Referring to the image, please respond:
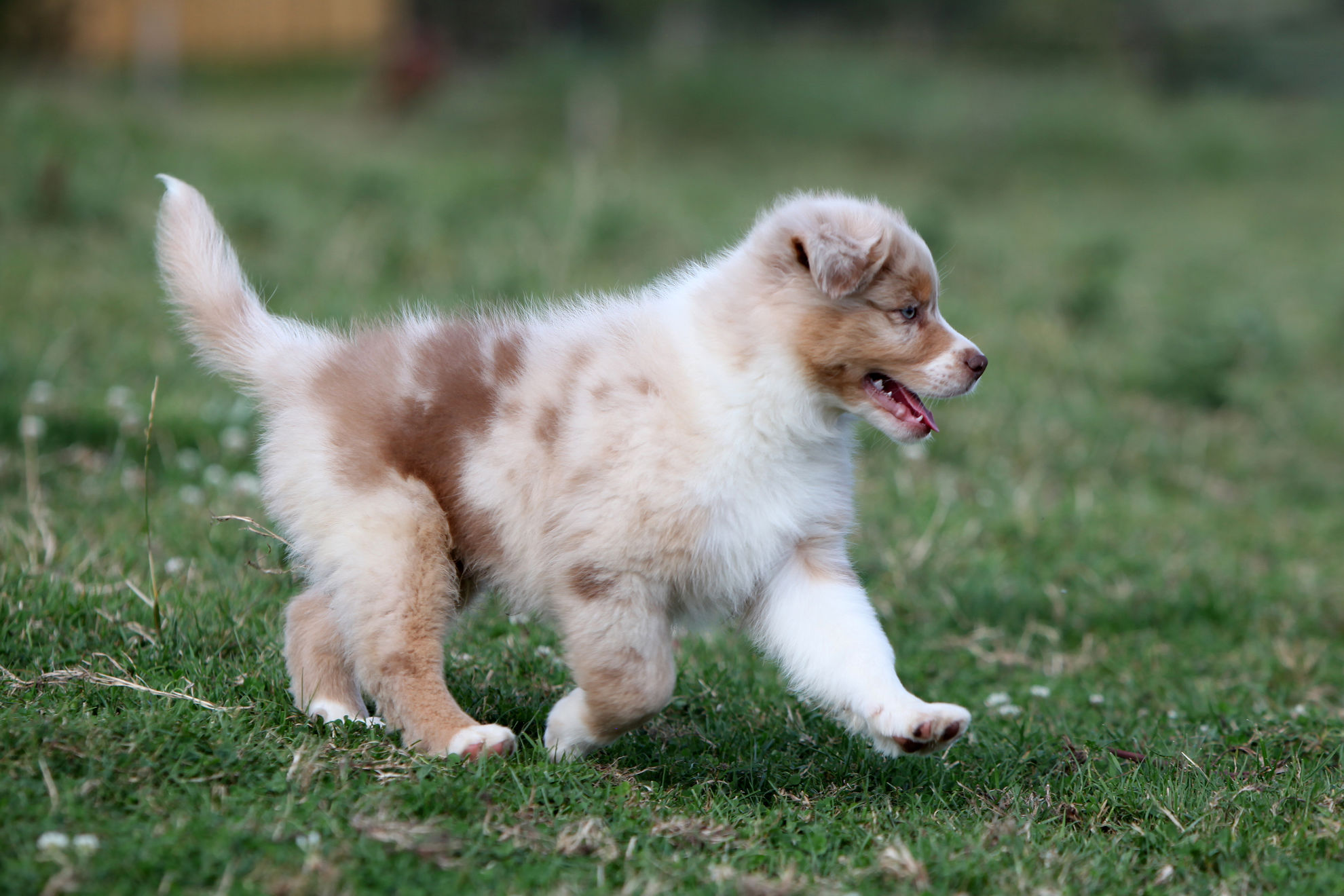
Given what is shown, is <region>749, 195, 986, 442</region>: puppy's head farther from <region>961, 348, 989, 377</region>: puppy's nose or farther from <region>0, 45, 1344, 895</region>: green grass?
<region>0, 45, 1344, 895</region>: green grass

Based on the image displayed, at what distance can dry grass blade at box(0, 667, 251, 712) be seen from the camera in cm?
324

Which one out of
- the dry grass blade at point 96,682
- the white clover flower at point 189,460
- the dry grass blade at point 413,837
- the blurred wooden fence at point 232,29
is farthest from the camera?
the blurred wooden fence at point 232,29

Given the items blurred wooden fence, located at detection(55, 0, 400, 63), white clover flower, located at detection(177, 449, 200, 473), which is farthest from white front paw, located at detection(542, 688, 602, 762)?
blurred wooden fence, located at detection(55, 0, 400, 63)

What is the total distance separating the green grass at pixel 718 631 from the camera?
111 inches

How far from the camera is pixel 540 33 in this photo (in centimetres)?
2636

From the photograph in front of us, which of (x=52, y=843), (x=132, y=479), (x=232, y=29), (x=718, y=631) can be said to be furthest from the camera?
(x=232, y=29)

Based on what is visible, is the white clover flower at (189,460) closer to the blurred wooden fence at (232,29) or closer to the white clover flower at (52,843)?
the white clover flower at (52,843)

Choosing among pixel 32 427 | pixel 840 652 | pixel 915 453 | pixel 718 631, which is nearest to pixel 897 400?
pixel 840 652

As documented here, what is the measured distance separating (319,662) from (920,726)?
1569mm

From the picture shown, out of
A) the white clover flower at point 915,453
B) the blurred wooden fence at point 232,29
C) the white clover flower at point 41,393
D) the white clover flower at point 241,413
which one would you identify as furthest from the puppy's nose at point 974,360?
the blurred wooden fence at point 232,29

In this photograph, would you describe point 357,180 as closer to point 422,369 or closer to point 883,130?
point 422,369

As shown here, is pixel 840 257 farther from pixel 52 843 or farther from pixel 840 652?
Answer: pixel 52 843

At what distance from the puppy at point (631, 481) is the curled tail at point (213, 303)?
0.73ft

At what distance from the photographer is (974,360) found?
3.41 m
